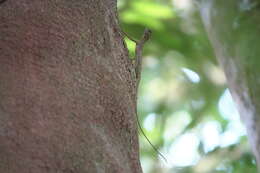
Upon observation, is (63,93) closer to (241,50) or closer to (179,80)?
(241,50)

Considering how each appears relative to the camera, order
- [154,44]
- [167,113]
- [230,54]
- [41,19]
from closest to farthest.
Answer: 1. [41,19]
2. [230,54]
3. [154,44]
4. [167,113]

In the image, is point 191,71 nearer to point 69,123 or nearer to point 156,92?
point 156,92

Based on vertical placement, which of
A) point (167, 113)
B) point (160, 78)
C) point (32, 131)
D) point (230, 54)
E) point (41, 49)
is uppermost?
point (160, 78)

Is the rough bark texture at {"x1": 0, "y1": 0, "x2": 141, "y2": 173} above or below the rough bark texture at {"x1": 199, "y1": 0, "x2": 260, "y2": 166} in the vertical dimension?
below

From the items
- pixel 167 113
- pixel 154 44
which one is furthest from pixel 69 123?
pixel 167 113

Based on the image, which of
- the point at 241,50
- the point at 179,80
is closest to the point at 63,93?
the point at 241,50
